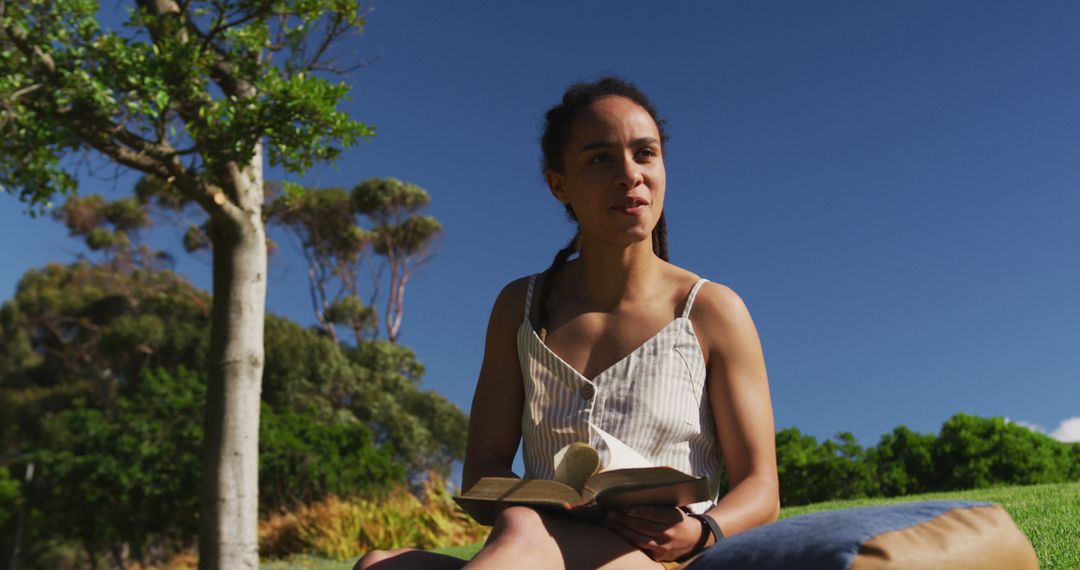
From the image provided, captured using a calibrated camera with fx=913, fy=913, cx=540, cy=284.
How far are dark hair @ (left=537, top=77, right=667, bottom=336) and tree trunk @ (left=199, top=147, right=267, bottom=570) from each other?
541 cm

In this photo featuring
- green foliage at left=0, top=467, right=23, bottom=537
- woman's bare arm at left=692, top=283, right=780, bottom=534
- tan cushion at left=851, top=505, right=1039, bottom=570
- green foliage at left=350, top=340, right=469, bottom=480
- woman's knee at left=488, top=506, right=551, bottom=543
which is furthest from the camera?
green foliage at left=350, top=340, right=469, bottom=480

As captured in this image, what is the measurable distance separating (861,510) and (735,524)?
0.27 metres

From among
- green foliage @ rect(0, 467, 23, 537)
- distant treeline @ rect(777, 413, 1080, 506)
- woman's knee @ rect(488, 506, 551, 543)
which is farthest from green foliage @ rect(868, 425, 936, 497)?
green foliage @ rect(0, 467, 23, 537)

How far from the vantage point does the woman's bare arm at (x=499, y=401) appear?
2262 mm

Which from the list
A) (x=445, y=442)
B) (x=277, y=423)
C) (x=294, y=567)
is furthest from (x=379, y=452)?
(x=445, y=442)

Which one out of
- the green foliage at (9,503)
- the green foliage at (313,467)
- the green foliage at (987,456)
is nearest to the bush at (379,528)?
the green foliage at (313,467)

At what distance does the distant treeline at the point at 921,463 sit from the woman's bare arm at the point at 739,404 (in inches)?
302

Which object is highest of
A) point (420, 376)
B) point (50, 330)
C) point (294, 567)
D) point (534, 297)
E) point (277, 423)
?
point (50, 330)

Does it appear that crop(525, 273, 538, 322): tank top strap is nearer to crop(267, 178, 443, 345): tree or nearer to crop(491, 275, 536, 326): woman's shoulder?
crop(491, 275, 536, 326): woman's shoulder

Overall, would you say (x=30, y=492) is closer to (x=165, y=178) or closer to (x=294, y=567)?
(x=294, y=567)

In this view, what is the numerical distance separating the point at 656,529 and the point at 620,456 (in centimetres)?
18

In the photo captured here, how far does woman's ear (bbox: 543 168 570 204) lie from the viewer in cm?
231

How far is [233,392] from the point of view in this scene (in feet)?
23.6

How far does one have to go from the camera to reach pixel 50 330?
25.3 m
